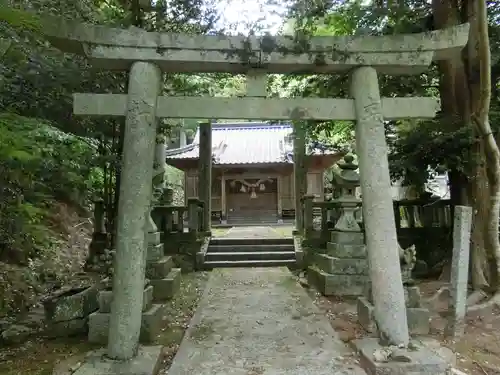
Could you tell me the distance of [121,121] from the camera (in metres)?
6.94

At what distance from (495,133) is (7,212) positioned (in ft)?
22.4

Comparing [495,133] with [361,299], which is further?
[495,133]

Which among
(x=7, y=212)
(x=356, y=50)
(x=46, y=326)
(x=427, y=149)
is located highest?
(x=356, y=50)

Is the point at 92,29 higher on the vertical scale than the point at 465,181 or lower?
higher

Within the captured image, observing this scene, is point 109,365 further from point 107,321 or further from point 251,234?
point 251,234

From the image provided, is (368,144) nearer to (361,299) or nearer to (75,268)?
(361,299)

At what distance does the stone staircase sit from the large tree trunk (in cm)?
466

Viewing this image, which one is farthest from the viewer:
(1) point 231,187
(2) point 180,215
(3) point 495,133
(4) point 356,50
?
(1) point 231,187

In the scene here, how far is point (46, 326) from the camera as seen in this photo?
4902 millimetres

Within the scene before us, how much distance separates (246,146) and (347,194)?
13730 mm

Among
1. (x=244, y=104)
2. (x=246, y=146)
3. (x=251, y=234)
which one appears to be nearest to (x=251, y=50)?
(x=244, y=104)

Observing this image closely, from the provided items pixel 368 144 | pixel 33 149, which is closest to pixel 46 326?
pixel 33 149

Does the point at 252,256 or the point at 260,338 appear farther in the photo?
the point at 252,256

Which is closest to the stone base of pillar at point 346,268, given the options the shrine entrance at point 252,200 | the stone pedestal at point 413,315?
the stone pedestal at point 413,315
